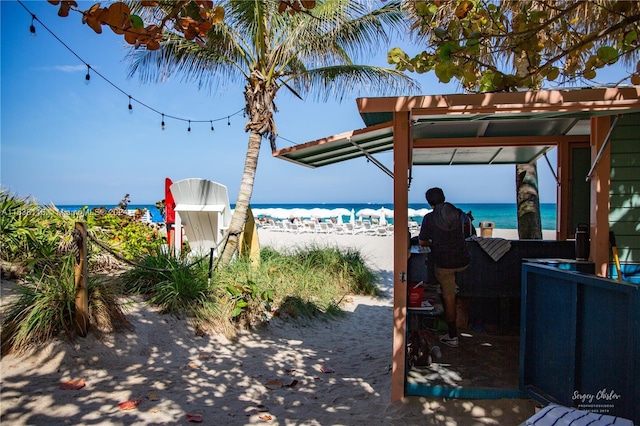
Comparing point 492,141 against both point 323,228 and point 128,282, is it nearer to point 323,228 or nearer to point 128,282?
point 128,282

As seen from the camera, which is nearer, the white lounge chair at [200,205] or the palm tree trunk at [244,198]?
the palm tree trunk at [244,198]

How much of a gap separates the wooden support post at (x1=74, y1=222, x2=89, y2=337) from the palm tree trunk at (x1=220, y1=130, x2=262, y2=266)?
3098 mm

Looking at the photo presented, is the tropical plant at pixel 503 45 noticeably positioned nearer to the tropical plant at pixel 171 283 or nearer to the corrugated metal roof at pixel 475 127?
the corrugated metal roof at pixel 475 127

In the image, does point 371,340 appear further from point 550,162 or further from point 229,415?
point 550,162

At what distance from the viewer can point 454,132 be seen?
6.52m

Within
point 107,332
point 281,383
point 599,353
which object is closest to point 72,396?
point 107,332

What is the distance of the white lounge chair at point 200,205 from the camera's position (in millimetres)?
9742

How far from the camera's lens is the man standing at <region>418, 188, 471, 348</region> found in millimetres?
5469

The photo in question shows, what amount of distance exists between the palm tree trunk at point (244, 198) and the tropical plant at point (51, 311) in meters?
2.65

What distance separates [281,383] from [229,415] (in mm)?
1009

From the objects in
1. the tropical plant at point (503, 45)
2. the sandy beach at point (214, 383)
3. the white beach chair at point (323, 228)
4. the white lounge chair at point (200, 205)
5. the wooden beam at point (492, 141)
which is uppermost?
the tropical plant at point (503, 45)

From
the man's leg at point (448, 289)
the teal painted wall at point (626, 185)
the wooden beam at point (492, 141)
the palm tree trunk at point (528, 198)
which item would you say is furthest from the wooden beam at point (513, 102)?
the palm tree trunk at point (528, 198)

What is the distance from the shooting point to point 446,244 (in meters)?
5.48

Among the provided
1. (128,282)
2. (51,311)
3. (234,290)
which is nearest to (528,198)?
(234,290)
